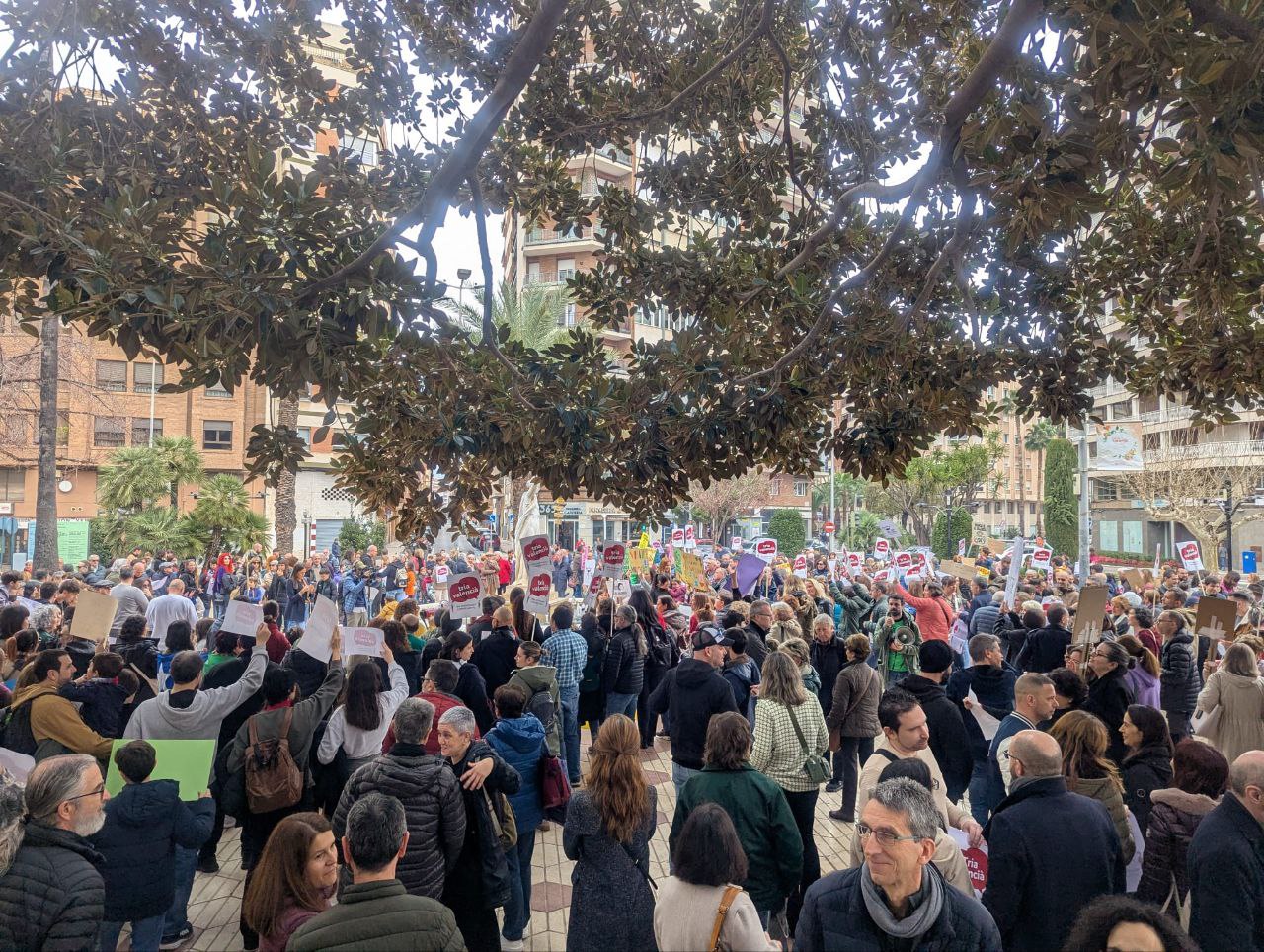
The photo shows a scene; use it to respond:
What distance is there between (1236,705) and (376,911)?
6.95m

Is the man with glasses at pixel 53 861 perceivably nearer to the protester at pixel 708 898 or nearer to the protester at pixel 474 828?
the protester at pixel 474 828

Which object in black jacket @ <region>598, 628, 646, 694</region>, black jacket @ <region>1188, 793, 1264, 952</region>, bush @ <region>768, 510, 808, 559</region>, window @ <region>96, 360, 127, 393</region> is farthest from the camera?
bush @ <region>768, 510, 808, 559</region>

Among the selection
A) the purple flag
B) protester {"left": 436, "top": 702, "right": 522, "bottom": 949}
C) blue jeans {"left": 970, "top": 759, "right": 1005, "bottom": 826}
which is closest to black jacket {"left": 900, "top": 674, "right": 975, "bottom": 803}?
blue jeans {"left": 970, "top": 759, "right": 1005, "bottom": 826}

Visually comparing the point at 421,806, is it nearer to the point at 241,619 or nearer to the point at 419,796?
the point at 419,796

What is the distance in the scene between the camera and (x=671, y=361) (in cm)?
604

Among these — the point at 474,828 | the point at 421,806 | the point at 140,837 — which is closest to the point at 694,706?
the point at 474,828

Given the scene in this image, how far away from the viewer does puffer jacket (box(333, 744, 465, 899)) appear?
4.24 metres

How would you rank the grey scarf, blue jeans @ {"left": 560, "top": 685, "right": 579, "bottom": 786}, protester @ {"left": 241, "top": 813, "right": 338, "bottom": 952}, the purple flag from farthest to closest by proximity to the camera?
the purple flag
blue jeans @ {"left": 560, "top": 685, "right": 579, "bottom": 786}
protester @ {"left": 241, "top": 813, "right": 338, "bottom": 952}
the grey scarf

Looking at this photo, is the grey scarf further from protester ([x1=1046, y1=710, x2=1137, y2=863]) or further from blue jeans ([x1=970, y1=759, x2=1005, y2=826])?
blue jeans ([x1=970, y1=759, x2=1005, y2=826])

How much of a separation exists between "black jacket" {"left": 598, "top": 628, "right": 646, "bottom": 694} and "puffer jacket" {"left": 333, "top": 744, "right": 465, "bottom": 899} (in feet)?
14.6

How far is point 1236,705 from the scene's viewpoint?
6707 millimetres

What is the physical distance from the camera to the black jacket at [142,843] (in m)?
4.42

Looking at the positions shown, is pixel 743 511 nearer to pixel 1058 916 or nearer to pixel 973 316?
pixel 973 316

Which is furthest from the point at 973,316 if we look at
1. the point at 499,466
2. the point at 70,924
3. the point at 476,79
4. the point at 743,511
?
the point at 743,511
